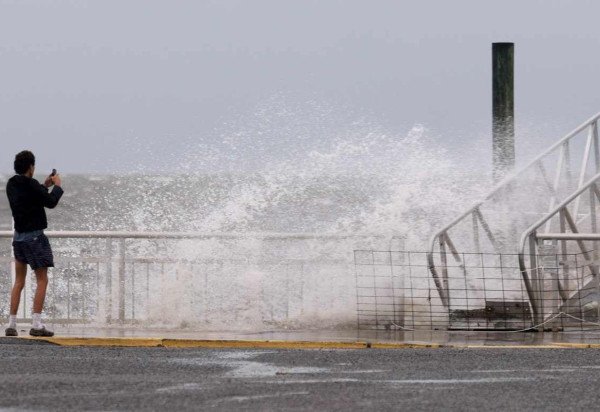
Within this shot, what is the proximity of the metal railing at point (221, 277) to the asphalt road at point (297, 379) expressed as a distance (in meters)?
2.85

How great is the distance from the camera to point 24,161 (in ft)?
47.5

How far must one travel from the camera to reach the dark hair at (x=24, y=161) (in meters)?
14.5

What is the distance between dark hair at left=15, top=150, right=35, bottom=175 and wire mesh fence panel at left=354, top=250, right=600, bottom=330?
371cm

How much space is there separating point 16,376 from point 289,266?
20.8 ft

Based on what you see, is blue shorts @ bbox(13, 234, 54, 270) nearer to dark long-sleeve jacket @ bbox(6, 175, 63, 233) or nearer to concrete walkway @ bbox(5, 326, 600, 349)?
dark long-sleeve jacket @ bbox(6, 175, 63, 233)

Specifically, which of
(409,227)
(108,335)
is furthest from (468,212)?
(108,335)

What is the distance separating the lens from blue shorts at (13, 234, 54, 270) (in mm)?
14406

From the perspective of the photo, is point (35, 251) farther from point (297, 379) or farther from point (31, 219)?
point (297, 379)

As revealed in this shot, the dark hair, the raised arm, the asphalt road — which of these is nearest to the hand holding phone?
the raised arm

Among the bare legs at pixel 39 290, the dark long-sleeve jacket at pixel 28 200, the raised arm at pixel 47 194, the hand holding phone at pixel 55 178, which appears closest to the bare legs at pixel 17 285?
the bare legs at pixel 39 290

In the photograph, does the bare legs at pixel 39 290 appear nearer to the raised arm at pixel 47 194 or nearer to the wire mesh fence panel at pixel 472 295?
the raised arm at pixel 47 194

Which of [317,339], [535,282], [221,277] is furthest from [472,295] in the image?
[221,277]

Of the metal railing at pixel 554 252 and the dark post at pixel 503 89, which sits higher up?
the dark post at pixel 503 89

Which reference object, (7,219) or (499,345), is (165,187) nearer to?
(7,219)
